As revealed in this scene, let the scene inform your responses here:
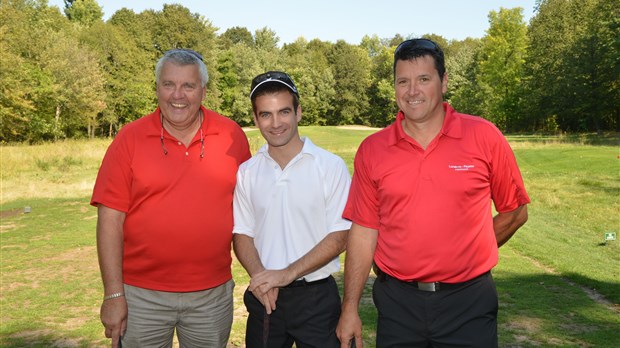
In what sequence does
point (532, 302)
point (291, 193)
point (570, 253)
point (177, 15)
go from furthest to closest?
point (177, 15), point (570, 253), point (532, 302), point (291, 193)

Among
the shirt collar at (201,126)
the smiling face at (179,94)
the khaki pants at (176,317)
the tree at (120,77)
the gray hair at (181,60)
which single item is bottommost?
the khaki pants at (176,317)

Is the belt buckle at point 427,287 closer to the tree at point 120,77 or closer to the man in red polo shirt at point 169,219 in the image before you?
the man in red polo shirt at point 169,219

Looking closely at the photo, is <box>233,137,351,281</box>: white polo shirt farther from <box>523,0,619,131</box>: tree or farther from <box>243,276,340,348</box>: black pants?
<box>523,0,619,131</box>: tree

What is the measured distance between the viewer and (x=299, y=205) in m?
3.59

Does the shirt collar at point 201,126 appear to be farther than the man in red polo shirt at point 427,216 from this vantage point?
Yes

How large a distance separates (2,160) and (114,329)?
27860mm

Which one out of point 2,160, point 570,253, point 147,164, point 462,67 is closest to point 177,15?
point 462,67

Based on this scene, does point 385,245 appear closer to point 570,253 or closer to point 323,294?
point 323,294

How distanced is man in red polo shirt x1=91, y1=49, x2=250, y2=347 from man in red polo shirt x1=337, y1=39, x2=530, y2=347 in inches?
36.9

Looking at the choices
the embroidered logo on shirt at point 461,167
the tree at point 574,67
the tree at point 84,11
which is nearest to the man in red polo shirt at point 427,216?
the embroidered logo on shirt at point 461,167

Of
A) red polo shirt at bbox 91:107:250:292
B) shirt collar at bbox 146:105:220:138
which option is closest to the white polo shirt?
red polo shirt at bbox 91:107:250:292

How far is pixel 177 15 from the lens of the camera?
70000mm

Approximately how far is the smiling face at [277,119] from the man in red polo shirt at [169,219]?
1.35 feet

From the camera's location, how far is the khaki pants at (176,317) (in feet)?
12.6
